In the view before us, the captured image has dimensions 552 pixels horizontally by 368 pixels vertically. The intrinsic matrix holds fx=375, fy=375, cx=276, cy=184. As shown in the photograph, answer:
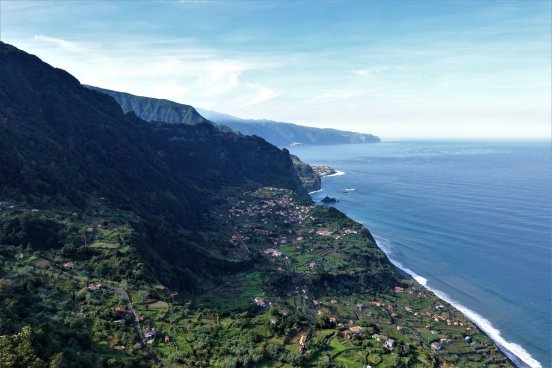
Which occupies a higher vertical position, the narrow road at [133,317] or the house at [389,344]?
the narrow road at [133,317]

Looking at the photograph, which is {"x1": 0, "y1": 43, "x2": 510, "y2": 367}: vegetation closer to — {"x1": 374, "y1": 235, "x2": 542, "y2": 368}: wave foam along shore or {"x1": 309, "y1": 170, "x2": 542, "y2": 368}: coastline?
{"x1": 309, "y1": 170, "x2": 542, "y2": 368}: coastline

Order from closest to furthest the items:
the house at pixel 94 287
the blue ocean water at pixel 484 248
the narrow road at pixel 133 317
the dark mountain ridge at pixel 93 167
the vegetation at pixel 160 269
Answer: the vegetation at pixel 160 269 → the narrow road at pixel 133 317 → the house at pixel 94 287 → the blue ocean water at pixel 484 248 → the dark mountain ridge at pixel 93 167

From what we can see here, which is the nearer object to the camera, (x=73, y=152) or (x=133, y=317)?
(x=133, y=317)

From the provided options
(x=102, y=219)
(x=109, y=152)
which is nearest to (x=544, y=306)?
(x=102, y=219)

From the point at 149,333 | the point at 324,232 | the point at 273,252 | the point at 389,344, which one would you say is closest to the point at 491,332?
the point at 389,344

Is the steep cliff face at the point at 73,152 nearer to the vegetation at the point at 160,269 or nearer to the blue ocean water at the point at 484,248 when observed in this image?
the vegetation at the point at 160,269

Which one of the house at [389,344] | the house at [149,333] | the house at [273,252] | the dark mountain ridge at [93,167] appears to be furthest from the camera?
the house at [273,252]

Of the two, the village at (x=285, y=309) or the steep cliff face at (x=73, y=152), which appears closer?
the village at (x=285, y=309)

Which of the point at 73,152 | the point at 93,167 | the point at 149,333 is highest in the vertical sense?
the point at 73,152

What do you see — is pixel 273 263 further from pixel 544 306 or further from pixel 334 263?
pixel 544 306

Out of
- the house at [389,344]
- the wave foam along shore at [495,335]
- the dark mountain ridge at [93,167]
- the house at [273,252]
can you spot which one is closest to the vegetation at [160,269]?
the house at [389,344]

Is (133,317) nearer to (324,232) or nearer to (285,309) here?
(285,309)
